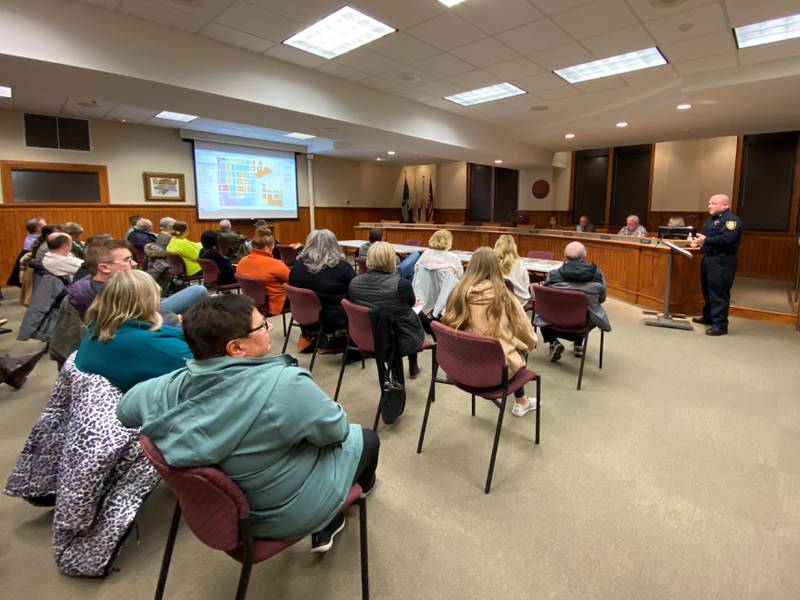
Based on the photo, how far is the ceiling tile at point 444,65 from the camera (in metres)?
5.20

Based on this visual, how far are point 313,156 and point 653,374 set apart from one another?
10.8m

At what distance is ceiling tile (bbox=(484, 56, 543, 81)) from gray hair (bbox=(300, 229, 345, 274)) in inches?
136

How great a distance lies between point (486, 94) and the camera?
6758 mm

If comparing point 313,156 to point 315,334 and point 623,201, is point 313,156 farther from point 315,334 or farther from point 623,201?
point 315,334

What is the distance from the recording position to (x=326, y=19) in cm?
424

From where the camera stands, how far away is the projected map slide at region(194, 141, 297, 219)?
10055mm

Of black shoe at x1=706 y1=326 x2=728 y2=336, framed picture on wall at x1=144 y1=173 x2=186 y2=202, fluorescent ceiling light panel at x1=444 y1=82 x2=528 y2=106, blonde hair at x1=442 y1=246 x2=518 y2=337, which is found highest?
fluorescent ceiling light panel at x1=444 y1=82 x2=528 y2=106

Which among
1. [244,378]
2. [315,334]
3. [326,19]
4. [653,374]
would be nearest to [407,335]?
[315,334]

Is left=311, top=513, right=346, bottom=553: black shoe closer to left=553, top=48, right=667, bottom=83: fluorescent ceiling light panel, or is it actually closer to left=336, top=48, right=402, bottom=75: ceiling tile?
left=336, top=48, right=402, bottom=75: ceiling tile

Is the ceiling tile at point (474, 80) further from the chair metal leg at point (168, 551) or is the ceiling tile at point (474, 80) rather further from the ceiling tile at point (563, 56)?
the chair metal leg at point (168, 551)

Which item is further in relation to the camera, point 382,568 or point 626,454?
point 626,454

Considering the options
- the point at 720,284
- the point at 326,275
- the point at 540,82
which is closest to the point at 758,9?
the point at 540,82

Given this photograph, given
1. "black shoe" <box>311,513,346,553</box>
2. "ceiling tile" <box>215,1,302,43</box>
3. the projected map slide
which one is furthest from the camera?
the projected map slide

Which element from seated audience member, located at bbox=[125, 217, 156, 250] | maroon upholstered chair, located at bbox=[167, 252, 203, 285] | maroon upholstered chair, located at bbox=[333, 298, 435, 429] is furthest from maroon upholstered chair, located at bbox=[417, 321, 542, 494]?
seated audience member, located at bbox=[125, 217, 156, 250]
